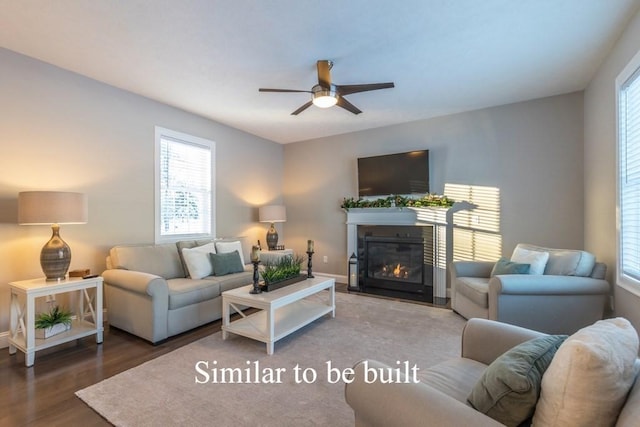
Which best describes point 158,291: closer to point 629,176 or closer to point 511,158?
point 629,176

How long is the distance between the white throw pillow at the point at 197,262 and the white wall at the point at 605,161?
13.1 ft

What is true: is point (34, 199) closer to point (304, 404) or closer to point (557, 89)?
point (304, 404)

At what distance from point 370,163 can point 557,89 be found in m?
2.54

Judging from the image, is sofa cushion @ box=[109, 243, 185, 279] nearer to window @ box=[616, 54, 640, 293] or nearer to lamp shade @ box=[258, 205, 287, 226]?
lamp shade @ box=[258, 205, 287, 226]

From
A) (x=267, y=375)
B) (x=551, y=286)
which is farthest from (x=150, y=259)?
(x=551, y=286)

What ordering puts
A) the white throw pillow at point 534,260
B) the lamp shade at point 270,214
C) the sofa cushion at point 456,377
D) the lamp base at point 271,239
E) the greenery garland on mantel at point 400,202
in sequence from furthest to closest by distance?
1. the lamp base at point 271,239
2. the lamp shade at point 270,214
3. the greenery garland on mantel at point 400,202
4. the white throw pillow at point 534,260
5. the sofa cushion at point 456,377

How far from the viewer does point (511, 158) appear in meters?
3.97

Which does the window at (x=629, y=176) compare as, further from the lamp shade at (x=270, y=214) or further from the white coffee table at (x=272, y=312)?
the lamp shade at (x=270, y=214)

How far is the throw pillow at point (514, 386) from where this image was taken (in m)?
0.94

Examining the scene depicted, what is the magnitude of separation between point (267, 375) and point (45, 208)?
2.27 m

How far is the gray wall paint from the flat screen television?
166 millimetres

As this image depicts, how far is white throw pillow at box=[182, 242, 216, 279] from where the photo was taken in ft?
11.2

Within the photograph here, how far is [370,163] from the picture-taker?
493 centimetres

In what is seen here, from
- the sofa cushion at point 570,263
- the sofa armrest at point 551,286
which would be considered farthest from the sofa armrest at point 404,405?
the sofa cushion at point 570,263
